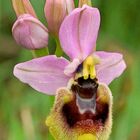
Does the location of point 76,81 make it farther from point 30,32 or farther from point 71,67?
A: point 30,32

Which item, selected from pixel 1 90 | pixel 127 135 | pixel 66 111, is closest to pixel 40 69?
pixel 66 111

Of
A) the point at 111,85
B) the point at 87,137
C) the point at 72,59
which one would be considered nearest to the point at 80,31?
the point at 72,59

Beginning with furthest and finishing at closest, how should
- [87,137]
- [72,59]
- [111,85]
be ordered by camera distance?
[111,85] < [72,59] < [87,137]

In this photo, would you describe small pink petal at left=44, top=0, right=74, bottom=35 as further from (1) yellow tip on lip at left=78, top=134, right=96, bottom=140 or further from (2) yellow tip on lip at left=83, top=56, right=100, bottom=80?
(1) yellow tip on lip at left=78, top=134, right=96, bottom=140

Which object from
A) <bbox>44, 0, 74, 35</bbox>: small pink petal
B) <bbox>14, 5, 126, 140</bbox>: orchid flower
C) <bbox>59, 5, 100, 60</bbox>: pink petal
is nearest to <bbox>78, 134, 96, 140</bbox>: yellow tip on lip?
<bbox>14, 5, 126, 140</bbox>: orchid flower

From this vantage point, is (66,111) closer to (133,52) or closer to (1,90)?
(1,90)

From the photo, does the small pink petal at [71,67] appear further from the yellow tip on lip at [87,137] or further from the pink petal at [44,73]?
the yellow tip on lip at [87,137]
